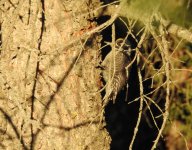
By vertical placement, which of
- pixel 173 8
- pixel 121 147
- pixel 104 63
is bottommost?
pixel 121 147

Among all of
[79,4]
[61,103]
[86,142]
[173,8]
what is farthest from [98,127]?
[173,8]

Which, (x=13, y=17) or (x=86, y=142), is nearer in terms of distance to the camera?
(x=13, y=17)

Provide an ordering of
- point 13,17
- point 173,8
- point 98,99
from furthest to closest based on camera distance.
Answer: point 173,8, point 98,99, point 13,17

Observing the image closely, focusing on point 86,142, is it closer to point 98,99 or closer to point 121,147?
point 98,99

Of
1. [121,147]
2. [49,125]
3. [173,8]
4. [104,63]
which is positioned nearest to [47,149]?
[49,125]

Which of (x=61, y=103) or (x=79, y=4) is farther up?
(x=79, y=4)

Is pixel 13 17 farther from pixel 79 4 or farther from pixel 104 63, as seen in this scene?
pixel 104 63

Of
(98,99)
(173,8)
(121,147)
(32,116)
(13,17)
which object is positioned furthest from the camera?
(121,147)
